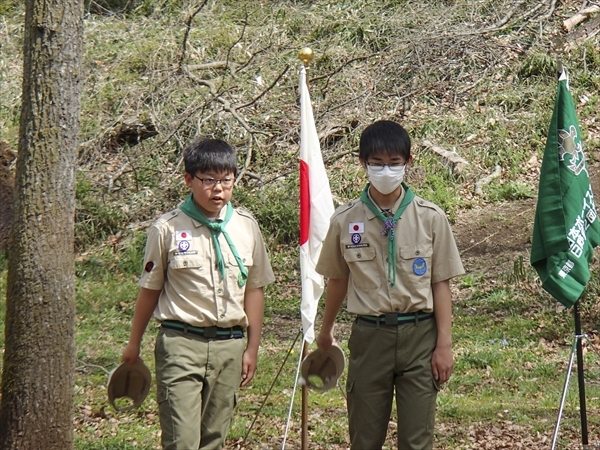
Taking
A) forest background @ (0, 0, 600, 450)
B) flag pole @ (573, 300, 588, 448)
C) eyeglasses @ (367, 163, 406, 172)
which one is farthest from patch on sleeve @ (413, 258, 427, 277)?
forest background @ (0, 0, 600, 450)

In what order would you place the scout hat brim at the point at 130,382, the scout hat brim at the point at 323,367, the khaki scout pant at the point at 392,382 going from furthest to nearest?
the scout hat brim at the point at 323,367 < the scout hat brim at the point at 130,382 < the khaki scout pant at the point at 392,382

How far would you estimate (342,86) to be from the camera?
1390cm

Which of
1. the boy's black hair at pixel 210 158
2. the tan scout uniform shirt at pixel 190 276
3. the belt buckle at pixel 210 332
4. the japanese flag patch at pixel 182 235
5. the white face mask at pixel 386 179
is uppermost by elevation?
the boy's black hair at pixel 210 158

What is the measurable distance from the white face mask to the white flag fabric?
137cm

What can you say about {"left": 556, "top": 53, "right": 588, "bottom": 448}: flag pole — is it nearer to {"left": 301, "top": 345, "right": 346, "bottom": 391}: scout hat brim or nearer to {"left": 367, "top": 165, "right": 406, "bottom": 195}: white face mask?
{"left": 301, "top": 345, "right": 346, "bottom": 391}: scout hat brim

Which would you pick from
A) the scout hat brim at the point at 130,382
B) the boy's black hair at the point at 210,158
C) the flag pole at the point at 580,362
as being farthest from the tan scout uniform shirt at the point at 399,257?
the flag pole at the point at 580,362

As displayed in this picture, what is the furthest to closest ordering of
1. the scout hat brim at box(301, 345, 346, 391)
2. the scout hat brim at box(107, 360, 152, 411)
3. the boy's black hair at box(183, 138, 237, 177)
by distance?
the scout hat brim at box(301, 345, 346, 391) → the scout hat brim at box(107, 360, 152, 411) → the boy's black hair at box(183, 138, 237, 177)

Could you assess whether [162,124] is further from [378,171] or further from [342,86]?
[378,171]

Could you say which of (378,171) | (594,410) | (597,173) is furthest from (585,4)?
(378,171)

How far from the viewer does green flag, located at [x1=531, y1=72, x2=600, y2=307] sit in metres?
5.34

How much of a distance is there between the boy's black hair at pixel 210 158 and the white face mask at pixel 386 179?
2.24ft

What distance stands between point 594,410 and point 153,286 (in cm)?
386

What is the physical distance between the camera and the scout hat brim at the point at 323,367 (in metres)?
4.90

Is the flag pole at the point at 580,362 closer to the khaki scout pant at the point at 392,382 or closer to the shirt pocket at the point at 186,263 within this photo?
the khaki scout pant at the point at 392,382
